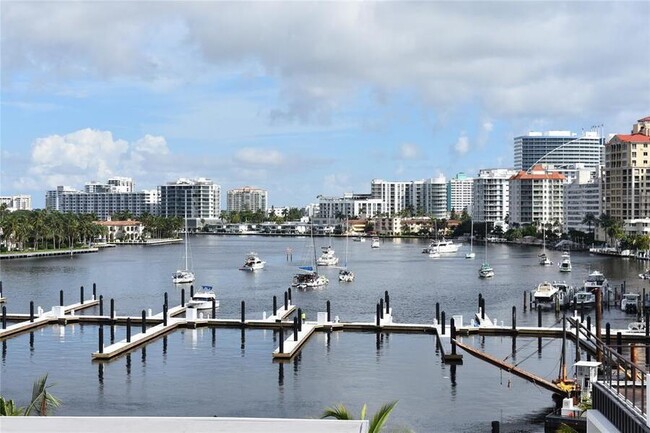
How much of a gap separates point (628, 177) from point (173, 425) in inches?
6004

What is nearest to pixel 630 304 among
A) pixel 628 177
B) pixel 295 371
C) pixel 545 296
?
pixel 545 296

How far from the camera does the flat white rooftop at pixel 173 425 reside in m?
15.7

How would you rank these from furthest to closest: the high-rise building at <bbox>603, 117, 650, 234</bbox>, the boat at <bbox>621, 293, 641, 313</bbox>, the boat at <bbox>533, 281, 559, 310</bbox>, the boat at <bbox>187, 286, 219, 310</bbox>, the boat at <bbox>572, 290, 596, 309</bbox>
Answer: the high-rise building at <bbox>603, 117, 650, 234</bbox>
the boat at <bbox>533, 281, 559, 310</bbox>
the boat at <bbox>572, 290, 596, 309</bbox>
the boat at <bbox>187, 286, 219, 310</bbox>
the boat at <bbox>621, 293, 641, 313</bbox>

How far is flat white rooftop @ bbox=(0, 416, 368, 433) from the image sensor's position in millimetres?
15727

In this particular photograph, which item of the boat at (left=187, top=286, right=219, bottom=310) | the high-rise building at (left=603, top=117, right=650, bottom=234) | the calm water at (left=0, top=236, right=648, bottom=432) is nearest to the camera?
the calm water at (left=0, top=236, right=648, bottom=432)

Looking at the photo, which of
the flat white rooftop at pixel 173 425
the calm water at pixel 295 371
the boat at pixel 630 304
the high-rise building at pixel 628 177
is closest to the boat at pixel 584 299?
the boat at pixel 630 304

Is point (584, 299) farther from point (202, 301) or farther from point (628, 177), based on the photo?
point (628, 177)

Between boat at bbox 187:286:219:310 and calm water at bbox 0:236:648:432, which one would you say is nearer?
calm water at bbox 0:236:648:432

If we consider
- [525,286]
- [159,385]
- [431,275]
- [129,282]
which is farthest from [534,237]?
[159,385]

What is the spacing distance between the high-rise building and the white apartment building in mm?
9444

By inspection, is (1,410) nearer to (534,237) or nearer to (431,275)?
(431,275)

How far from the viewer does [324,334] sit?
159 feet

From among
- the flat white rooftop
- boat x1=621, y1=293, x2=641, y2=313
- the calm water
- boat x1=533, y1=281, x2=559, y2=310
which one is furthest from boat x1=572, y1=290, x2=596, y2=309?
the flat white rooftop

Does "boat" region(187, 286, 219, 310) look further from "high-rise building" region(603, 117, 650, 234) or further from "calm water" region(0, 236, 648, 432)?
"high-rise building" region(603, 117, 650, 234)
